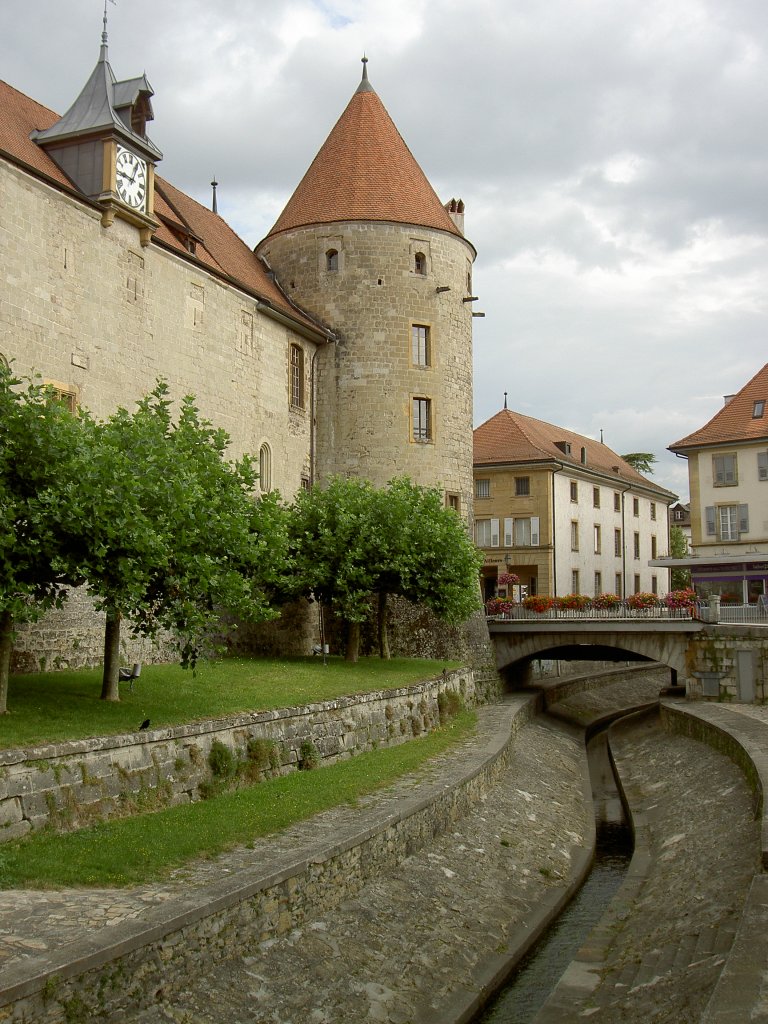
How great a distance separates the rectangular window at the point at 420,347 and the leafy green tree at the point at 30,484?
20676mm

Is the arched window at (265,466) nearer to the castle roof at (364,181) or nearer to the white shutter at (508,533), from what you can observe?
the castle roof at (364,181)

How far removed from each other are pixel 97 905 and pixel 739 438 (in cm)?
4240

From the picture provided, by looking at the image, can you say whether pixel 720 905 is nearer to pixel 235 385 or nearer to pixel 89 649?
pixel 89 649

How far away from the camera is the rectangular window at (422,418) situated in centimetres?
3409

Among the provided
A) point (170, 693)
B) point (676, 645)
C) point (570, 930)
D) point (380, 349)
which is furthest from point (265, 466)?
point (570, 930)

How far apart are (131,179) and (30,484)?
1390 cm

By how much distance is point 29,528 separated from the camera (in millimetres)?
14266

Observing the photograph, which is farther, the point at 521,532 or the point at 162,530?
the point at 521,532

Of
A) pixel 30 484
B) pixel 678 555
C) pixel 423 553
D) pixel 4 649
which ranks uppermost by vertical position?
pixel 678 555

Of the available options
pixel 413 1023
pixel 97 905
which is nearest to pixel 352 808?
pixel 413 1023

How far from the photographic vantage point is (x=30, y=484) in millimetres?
14508

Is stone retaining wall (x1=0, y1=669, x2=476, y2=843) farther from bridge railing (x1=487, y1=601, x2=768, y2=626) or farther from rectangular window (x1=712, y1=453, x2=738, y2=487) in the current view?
rectangular window (x1=712, y1=453, x2=738, y2=487)

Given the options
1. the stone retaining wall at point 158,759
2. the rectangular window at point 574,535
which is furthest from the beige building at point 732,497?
the stone retaining wall at point 158,759

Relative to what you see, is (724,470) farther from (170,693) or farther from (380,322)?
(170,693)
